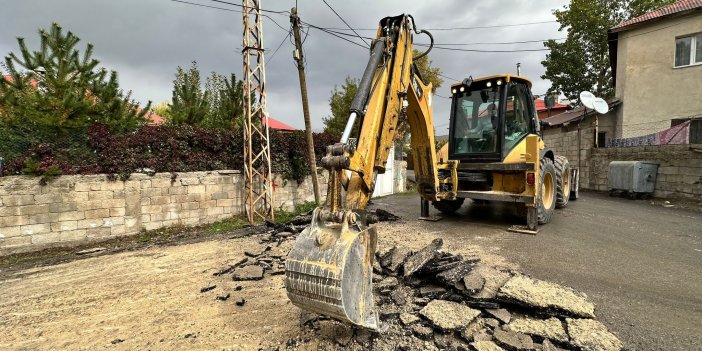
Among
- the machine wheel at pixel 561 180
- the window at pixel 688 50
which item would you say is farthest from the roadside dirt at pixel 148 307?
the window at pixel 688 50

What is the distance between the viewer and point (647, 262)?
445cm

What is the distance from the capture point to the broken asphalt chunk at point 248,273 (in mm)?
4156

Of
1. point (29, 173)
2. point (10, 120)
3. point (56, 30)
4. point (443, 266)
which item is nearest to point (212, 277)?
point (443, 266)

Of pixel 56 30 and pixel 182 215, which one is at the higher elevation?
pixel 56 30

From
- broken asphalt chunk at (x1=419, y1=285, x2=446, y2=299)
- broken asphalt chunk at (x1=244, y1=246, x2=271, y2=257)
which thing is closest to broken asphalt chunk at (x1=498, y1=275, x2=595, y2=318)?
broken asphalt chunk at (x1=419, y1=285, x2=446, y2=299)

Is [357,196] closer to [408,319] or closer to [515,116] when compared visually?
[408,319]

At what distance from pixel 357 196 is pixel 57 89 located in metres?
7.65

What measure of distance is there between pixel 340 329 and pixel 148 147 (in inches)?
265

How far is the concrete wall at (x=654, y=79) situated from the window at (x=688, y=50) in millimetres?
177

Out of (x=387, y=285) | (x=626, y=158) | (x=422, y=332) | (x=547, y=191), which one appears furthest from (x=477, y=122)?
(x=626, y=158)

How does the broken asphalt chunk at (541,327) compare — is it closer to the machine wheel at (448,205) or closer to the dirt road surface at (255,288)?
the dirt road surface at (255,288)

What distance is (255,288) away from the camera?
388 cm

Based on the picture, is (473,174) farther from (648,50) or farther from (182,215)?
(648,50)

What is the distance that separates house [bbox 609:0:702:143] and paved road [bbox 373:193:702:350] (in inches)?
260
